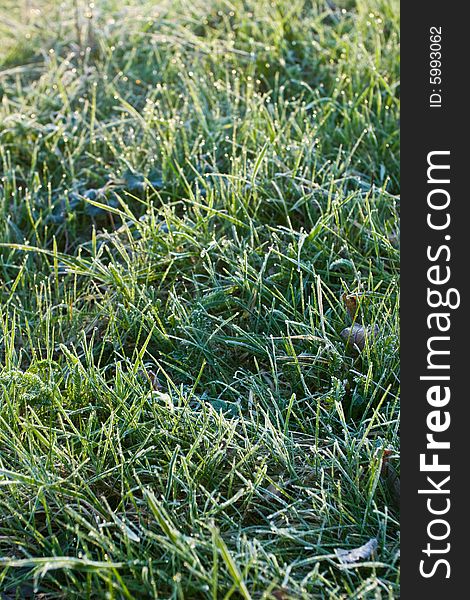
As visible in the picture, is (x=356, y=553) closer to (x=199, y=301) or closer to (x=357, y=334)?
(x=357, y=334)

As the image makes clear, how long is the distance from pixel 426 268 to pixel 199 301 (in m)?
0.65

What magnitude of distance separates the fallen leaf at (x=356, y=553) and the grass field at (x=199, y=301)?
2 centimetres

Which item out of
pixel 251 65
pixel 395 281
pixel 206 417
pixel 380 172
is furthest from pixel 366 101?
pixel 206 417

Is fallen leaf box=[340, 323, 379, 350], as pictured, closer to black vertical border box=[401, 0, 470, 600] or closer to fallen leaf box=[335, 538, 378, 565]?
black vertical border box=[401, 0, 470, 600]

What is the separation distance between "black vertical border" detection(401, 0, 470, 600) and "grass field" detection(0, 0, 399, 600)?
59 mm

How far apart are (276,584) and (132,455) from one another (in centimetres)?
47

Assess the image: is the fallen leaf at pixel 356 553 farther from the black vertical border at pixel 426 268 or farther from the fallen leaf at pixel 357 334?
the fallen leaf at pixel 357 334

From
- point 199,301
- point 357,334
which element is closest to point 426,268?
point 357,334

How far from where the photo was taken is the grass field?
1.70 metres

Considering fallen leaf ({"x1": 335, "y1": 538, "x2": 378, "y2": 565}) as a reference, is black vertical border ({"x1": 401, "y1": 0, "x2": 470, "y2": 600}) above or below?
above

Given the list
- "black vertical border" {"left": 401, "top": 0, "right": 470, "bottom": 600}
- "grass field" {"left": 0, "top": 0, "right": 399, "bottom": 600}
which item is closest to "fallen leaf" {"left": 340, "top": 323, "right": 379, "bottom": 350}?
"grass field" {"left": 0, "top": 0, "right": 399, "bottom": 600}

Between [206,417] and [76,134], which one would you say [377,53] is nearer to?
[76,134]

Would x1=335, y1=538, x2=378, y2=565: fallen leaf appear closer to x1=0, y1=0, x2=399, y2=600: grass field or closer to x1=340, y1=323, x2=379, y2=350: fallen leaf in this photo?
x1=0, y1=0, x2=399, y2=600: grass field

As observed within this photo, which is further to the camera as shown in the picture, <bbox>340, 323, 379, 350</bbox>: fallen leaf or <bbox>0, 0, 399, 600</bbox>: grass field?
<bbox>340, 323, 379, 350</bbox>: fallen leaf
